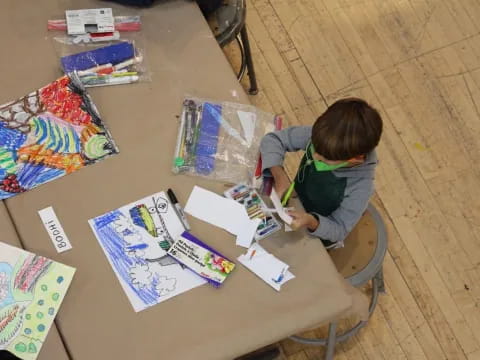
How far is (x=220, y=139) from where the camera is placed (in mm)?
1543

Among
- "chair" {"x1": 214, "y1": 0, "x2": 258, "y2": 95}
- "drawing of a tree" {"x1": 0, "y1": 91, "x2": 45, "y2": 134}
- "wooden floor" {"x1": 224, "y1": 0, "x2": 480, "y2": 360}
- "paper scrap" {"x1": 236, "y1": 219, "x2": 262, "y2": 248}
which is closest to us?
"paper scrap" {"x1": 236, "y1": 219, "x2": 262, "y2": 248}

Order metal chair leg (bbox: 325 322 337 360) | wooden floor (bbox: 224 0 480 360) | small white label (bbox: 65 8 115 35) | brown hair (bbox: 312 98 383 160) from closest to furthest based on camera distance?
brown hair (bbox: 312 98 383 160), small white label (bbox: 65 8 115 35), metal chair leg (bbox: 325 322 337 360), wooden floor (bbox: 224 0 480 360)

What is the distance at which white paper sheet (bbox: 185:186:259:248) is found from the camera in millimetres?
1406

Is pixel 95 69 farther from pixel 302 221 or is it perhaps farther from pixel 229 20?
pixel 302 221

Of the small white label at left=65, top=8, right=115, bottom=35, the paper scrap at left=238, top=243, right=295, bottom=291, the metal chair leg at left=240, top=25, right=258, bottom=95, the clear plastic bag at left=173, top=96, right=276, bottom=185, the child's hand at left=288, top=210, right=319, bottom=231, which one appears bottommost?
the paper scrap at left=238, top=243, right=295, bottom=291

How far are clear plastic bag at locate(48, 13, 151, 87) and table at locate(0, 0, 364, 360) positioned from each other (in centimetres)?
3

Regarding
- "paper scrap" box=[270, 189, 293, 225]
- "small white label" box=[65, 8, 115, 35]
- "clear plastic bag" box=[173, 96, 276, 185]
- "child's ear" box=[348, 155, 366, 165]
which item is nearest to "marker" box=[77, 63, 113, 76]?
"small white label" box=[65, 8, 115, 35]

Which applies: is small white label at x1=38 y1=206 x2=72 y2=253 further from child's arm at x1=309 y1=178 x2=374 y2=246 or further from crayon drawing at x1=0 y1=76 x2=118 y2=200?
child's arm at x1=309 y1=178 x2=374 y2=246

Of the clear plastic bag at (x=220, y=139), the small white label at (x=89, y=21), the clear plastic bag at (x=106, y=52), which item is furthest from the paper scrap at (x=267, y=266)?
the small white label at (x=89, y=21)

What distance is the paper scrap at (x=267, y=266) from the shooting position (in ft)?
4.45

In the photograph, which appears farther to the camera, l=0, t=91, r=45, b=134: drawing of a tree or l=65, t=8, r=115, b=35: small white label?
l=65, t=8, r=115, b=35: small white label

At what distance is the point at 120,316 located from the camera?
4.30ft

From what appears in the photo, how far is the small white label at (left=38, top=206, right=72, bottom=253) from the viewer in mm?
1380

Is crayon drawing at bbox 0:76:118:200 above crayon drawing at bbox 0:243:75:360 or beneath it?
above
